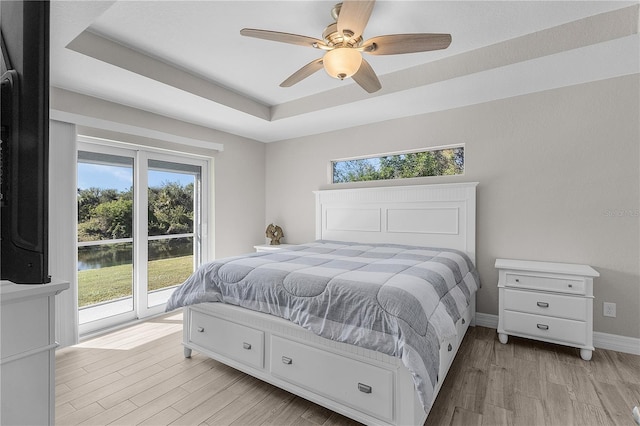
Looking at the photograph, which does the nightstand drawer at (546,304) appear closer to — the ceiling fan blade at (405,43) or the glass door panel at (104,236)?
the ceiling fan blade at (405,43)

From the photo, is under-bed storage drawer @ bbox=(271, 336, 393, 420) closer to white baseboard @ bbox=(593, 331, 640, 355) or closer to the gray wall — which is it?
the gray wall

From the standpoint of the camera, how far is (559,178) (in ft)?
9.27

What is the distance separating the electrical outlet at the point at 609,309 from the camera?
103 inches

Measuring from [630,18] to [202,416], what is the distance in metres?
3.65

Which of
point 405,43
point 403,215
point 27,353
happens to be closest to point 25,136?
point 27,353

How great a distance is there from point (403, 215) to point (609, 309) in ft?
6.40

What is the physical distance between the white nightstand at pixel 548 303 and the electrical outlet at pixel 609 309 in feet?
1.29

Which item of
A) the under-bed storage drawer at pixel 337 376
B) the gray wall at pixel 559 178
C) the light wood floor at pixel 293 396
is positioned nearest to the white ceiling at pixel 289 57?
the gray wall at pixel 559 178

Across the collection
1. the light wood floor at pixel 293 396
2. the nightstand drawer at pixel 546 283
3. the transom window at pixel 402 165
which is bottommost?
the light wood floor at pixel 293 396

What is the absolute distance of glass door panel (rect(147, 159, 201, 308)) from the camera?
3.53 m

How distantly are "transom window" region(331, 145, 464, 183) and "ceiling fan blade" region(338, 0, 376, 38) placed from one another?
2.10 metres

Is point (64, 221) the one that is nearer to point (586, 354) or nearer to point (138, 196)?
point (138, 196)

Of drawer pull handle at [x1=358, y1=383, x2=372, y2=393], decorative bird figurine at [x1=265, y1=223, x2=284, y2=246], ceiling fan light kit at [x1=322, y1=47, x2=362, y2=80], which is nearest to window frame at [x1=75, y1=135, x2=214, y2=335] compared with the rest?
decorative bird figurine at [x1=265, y1=223, x2=284, y2=246]

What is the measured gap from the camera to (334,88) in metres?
3.23
